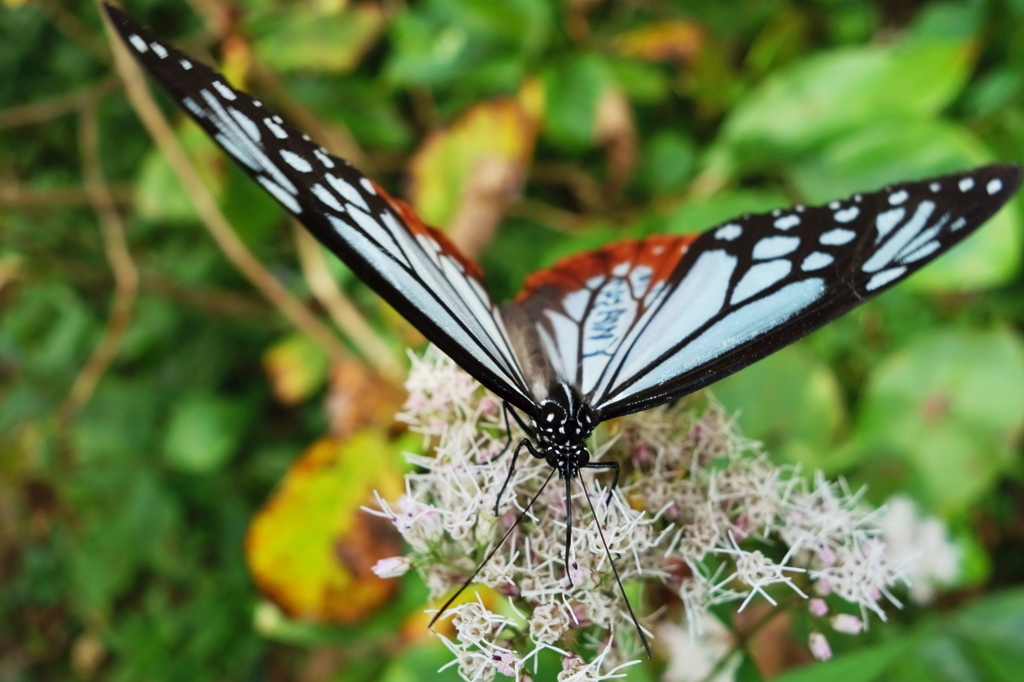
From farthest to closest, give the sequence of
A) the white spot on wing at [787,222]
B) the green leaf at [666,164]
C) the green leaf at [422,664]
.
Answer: the green leaf at [666,164], the green leaf at [422,664], the white spot on wing at [787,222]

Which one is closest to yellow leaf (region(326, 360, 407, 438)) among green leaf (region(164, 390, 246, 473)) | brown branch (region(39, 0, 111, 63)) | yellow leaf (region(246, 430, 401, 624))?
yellow leaf (region(246, 430, 401, 624))

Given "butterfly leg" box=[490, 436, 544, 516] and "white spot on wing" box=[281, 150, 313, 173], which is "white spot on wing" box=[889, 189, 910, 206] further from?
"white spot on wing" box=[281, 150, 313, 173]

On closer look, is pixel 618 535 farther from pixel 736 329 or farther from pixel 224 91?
pixel 224 91

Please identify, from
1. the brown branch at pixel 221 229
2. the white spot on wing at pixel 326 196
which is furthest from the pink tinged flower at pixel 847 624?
the brown branch at pixel 221 229

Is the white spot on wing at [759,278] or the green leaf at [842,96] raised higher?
the green leaf at [842,96]

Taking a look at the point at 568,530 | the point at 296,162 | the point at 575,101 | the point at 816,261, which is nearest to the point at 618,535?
the point at 568,530

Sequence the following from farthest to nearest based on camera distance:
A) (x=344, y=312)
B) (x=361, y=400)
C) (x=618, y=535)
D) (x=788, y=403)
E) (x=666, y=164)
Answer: (x=666, y=164), (x=344, y=312), (x=361, y=400), (x=788, y=403), (x=618, y=535)

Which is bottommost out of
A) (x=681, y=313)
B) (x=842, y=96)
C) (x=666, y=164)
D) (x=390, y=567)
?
(x=390, y=567)

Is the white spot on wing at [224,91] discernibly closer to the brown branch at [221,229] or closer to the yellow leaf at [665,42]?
the brown branch at [221,229]
